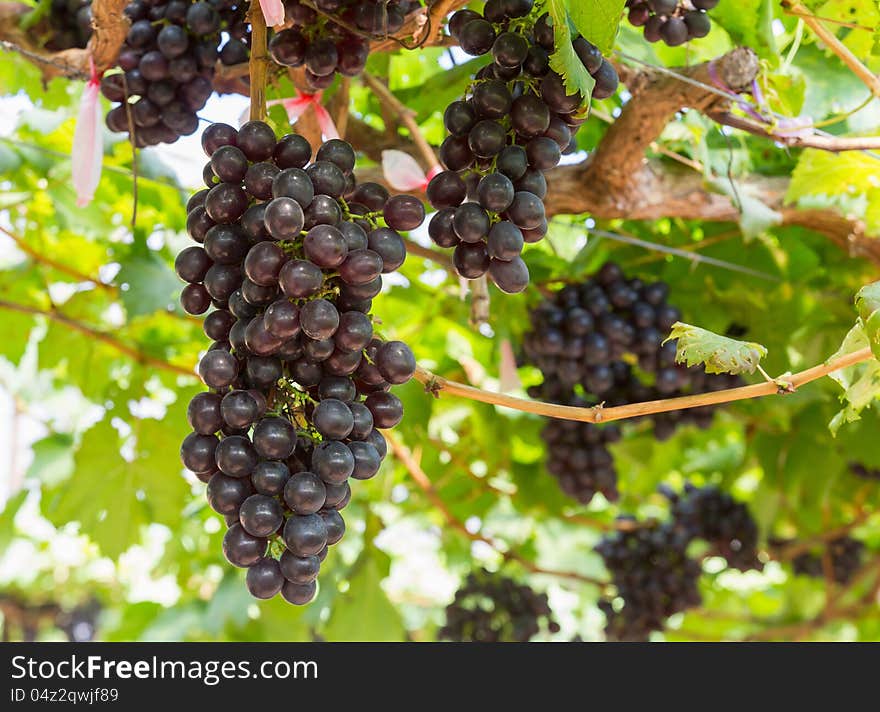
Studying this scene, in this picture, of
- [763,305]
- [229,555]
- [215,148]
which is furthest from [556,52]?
[763,305]

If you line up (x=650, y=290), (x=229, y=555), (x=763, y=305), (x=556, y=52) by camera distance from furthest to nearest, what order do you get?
(x=763, y=305) → (x=650, y=290) → (x=556, y=52) → (x=229, y=555)

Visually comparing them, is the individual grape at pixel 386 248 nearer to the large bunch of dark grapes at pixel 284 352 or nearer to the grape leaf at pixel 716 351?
the large bunch of dark grapes at pixel 284 352

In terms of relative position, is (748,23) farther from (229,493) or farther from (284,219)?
(229,493)

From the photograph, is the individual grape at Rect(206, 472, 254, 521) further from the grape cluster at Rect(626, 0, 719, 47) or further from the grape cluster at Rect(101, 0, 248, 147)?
the grape cluster at Rect(626, 0, 719, 47)

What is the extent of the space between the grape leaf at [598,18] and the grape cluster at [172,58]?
1.76ft

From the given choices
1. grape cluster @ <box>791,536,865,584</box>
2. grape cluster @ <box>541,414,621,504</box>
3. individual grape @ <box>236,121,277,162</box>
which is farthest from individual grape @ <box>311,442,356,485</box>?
grape cluster @ <box>791,536,865,584</box>

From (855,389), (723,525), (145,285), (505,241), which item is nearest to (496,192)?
(505,241)

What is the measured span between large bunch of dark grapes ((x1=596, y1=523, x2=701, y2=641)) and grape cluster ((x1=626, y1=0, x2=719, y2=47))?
2.07m

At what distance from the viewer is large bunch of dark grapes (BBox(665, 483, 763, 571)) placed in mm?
3072

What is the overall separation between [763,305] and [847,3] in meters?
0.96

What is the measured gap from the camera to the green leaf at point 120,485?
2420mm

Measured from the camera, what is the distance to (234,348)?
0.92 m

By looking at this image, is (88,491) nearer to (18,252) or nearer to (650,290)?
(18,252)

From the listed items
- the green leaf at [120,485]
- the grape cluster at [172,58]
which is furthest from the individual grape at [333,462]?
the green leaf at [120,485]
